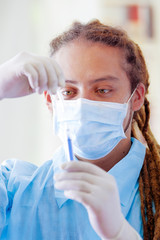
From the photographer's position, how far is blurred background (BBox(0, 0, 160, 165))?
2.66 m

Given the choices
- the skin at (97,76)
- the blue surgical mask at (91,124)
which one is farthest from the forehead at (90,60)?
the blue surgical mask at (91,124)

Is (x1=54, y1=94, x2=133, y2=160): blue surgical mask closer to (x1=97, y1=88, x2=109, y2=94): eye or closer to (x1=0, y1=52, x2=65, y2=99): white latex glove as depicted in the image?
(x1=97, y1=88, x2=109, y2=94): eye

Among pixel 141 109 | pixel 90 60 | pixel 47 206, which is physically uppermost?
pixel 90 60

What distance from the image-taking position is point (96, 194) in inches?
38.7

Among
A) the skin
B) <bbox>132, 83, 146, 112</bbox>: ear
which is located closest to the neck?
the skin

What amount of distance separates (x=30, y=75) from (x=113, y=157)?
0.55 meters

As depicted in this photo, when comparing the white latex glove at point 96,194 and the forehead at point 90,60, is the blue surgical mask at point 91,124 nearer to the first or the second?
the forehead at point 90,60

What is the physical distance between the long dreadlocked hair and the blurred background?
1.16 metres

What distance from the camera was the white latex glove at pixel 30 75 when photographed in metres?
1.09

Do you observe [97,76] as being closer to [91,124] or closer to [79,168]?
[91,124]

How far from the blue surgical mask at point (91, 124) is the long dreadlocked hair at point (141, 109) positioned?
0.16 m

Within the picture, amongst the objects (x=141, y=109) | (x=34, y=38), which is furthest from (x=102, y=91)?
(x=34, y=38)

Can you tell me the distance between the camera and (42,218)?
1314 millimetres

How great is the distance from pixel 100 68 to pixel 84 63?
60mm
